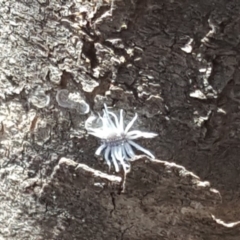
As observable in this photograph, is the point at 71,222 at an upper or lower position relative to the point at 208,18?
lower

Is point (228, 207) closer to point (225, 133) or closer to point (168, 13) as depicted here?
point (225, 133)

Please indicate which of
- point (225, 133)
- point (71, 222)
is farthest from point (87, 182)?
point (225, 133)

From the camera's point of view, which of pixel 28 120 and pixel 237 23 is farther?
pixel 28 120
